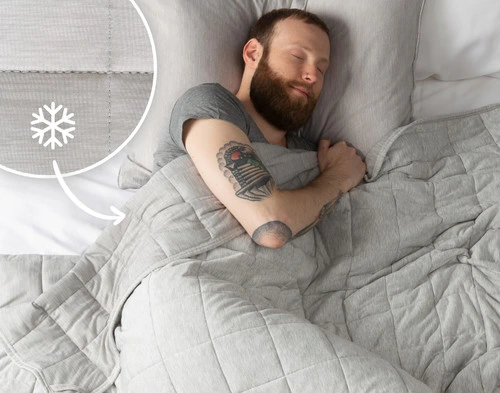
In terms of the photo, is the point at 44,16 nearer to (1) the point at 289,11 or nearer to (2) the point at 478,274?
(1) the point at 289,11

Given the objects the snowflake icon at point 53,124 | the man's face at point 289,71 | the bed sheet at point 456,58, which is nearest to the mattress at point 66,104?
the snowflake icon at point 53,124

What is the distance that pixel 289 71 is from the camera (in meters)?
1.56

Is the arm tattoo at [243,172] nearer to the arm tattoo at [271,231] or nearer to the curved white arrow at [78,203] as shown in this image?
the arm tattoo at [271,231]

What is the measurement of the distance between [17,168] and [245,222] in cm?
62

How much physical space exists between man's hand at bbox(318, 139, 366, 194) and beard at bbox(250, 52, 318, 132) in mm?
104

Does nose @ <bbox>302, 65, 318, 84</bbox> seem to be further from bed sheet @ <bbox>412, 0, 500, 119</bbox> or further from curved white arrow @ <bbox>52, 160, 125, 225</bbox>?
curved white arrow @ <bbox>52, 160, 125, 225</bbox>

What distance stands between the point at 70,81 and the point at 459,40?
3.11 feet

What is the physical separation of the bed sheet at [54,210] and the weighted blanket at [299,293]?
15 cm

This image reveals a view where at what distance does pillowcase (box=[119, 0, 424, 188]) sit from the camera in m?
1.59

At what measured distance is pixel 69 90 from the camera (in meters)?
1.61

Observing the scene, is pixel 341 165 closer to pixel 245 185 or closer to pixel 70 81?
pixel 245 185

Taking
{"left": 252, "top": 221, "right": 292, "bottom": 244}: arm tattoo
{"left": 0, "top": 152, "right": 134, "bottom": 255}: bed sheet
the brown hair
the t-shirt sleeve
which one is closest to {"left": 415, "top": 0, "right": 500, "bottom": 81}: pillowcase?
the brown hair

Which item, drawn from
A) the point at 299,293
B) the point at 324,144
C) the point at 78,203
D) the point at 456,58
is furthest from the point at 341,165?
the point at 78,203

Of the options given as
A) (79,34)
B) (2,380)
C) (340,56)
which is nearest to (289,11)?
(340,56)
